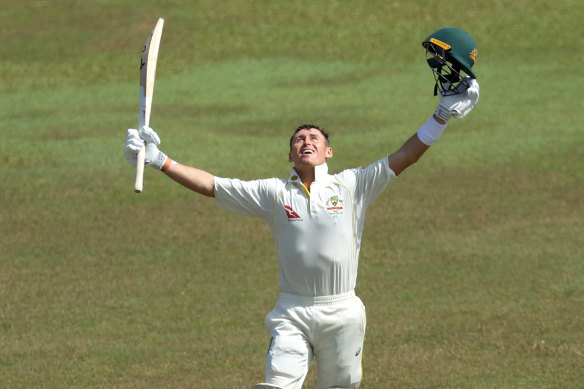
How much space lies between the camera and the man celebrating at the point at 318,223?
26.0ft

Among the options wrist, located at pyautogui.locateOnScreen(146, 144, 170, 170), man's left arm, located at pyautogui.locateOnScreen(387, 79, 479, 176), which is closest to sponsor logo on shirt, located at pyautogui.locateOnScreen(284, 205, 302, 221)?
man's left arm, located at pyautogui.locateOnScreen(387, 79, 479, 176)

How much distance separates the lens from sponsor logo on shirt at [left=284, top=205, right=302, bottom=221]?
806 cm

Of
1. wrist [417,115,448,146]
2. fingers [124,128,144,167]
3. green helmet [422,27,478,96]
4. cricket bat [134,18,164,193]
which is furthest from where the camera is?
cricket bat [134,18,164,193]

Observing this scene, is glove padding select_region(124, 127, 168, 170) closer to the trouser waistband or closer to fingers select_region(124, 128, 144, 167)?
fingers select_region(124, 128, 144, 167)

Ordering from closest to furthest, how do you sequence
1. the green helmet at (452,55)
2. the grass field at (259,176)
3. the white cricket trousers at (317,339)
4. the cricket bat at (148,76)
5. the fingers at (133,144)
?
the white cricket trousers at (317,339) < the fingers at (133,144) < the green helmet at (452,55) < the cricket bat at (148,76) < the grass field at (259,176)

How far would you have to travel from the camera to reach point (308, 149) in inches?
324

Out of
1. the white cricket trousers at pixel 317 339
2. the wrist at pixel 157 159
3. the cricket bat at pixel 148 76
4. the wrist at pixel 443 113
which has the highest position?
the cricket bat at pixel 148 76

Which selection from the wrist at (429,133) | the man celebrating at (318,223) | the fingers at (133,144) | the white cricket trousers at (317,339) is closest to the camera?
the white cricket trousers at (317,339)

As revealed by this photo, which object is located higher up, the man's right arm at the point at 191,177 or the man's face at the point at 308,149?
the man's face at the point at 308,149

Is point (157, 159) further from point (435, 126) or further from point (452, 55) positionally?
point (452, 55)

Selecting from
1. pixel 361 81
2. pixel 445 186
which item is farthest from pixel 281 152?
pixel 361 81

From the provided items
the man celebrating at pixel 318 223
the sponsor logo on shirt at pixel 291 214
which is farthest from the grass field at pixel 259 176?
the sponsor logo on shirt at pixel 291 214

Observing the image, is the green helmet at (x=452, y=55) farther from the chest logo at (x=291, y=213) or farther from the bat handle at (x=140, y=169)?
the bat handle at (x=140, y=169)

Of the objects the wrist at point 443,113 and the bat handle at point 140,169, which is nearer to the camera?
the bat handle at point 140,169
